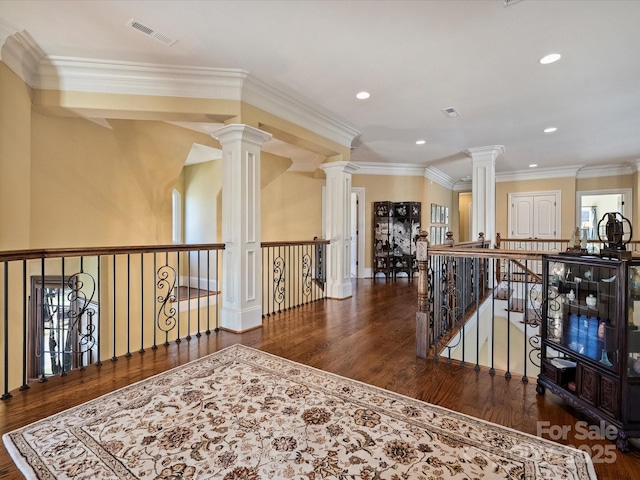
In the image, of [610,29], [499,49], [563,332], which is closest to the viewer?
[563,332]

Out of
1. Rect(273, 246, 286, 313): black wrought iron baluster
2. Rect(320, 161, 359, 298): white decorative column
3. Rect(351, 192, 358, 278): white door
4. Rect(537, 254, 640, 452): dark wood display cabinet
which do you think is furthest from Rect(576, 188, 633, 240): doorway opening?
Rect(537, 254, 640, 452): dark wood display cabinet

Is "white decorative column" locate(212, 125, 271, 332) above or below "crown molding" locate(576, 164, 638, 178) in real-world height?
below

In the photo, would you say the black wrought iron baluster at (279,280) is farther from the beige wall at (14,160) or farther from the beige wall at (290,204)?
the beige wall at (14,160)

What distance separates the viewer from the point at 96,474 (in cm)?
154

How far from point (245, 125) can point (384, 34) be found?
1613 mm

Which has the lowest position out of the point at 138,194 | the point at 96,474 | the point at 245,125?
the point at 96,474

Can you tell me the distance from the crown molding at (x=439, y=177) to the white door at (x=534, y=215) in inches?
67.7

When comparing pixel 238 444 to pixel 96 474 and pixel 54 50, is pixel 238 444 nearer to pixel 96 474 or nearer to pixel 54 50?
pixel 96 474

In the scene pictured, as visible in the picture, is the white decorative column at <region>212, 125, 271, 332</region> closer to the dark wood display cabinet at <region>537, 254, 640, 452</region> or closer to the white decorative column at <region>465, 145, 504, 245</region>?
the dark wood display cabinet at <region>537, 254, 640, 452</region>

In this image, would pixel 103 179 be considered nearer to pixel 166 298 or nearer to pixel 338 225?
pixel 166 298

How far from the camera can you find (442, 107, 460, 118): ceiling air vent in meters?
4.36

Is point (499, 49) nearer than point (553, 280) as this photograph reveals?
No

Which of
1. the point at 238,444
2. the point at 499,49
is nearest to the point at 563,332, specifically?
the point at 238,444

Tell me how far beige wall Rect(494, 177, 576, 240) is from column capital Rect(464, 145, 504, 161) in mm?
2987
